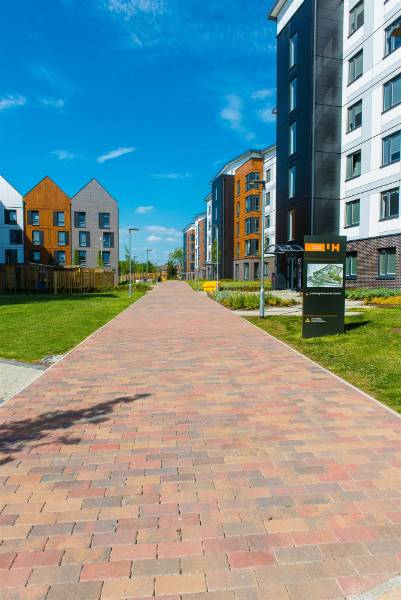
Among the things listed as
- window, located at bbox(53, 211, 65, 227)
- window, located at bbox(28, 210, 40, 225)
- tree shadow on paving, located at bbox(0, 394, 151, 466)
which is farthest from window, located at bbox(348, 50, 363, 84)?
window, located at bbox(28, 210, 40, 225)

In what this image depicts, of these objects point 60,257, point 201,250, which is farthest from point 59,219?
point 201,250

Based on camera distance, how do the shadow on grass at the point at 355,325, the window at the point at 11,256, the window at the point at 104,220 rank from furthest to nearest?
the window at the point at 104,220 < the window at the point at 11,256 < the shadow on grass at the point at 355,325

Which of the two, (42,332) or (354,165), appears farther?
(354,165)

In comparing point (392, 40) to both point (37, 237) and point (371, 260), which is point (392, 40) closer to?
point (371, 260)

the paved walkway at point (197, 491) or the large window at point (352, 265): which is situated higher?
the large window at point (352, 265)

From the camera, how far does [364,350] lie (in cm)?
959

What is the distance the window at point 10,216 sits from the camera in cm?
4838

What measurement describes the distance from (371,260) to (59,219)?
45261 mm

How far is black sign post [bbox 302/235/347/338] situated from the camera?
11.2m

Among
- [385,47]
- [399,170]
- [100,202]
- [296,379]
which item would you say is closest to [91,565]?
[296,379]

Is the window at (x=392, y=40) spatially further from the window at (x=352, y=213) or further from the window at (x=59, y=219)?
the window at (x=59, y=219)

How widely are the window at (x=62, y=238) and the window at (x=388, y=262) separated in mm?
44999

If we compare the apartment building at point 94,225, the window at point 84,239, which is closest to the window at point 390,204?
the apartment building at point 94,225

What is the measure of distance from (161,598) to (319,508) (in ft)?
4.84
